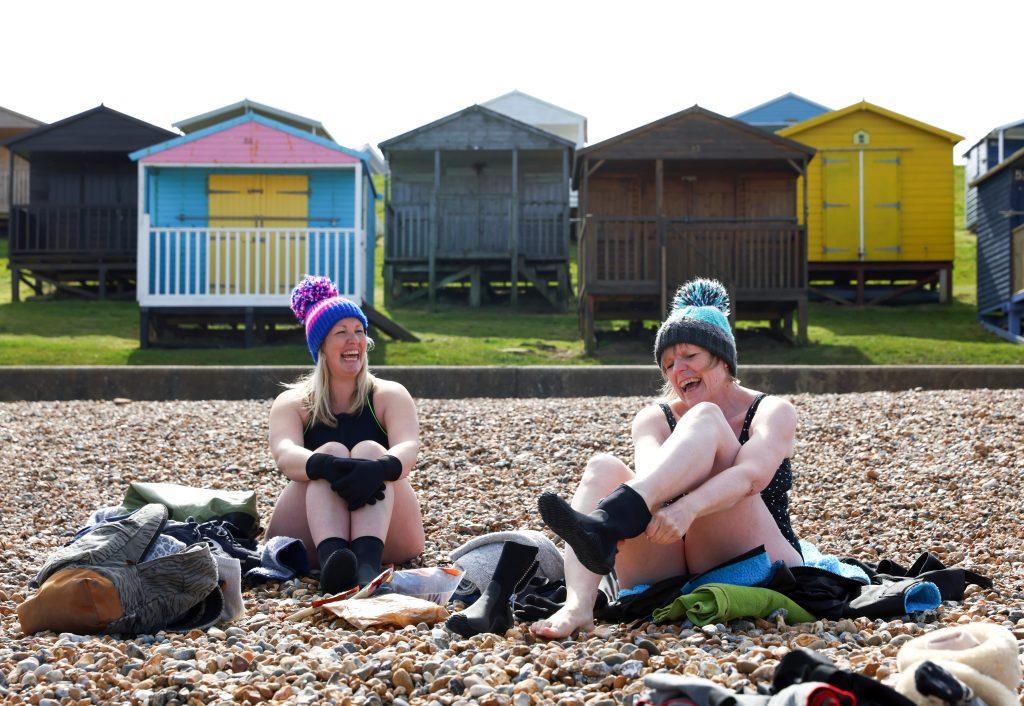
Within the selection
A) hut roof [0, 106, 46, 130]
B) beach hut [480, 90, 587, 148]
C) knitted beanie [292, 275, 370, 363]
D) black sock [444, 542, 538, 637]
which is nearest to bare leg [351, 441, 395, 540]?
knitted beanie [292, 275, 370, 363]

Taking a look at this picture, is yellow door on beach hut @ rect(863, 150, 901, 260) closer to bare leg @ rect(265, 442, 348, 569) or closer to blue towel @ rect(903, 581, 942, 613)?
bare leg @ rect(265, 442, 348, 569)

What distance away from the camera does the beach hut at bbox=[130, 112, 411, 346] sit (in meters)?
15.3

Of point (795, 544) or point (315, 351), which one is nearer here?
point (795, 544)

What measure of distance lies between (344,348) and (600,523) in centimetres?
191

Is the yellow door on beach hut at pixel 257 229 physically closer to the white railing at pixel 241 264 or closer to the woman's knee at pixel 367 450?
the white railing at pixel 241 264

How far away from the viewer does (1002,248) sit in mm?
17609

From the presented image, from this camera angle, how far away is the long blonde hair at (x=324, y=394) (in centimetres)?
478

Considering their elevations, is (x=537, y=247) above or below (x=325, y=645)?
above

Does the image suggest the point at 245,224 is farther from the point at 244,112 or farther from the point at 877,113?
the point at 244,112

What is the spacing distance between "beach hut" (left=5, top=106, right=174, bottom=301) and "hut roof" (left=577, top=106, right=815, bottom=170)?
365 inches

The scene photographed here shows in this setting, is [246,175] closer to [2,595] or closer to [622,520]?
[2,595]

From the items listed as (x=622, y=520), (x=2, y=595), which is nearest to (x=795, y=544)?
(x=622, y=520)

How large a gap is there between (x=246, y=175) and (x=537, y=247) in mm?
6092

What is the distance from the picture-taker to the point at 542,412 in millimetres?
8141
